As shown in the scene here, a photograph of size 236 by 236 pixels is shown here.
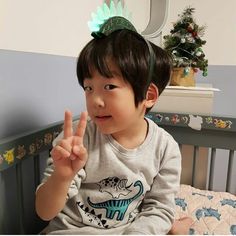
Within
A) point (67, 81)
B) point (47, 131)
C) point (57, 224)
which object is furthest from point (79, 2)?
point (57, 224)

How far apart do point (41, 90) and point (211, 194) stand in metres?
0.75

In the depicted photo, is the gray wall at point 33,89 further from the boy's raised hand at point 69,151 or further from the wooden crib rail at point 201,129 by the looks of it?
the wooden crib rail at point 201,129

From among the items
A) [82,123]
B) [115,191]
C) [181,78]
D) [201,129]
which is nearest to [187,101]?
[201,129]

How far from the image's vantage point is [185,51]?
52.2 inches

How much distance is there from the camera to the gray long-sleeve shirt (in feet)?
2.12

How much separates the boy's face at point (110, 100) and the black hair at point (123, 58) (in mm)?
11

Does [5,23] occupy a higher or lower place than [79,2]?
lower

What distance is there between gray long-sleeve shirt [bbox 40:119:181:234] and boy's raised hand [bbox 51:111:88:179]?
0.13m

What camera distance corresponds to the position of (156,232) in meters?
0.63

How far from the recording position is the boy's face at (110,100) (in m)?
0.57

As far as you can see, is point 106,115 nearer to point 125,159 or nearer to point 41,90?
point 125,159

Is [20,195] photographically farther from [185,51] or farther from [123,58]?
[185,51]

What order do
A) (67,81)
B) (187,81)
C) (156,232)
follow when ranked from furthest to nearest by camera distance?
(187,81) < (67,81) < (156,232)

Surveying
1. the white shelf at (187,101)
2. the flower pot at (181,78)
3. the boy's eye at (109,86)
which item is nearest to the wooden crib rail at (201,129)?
the white shelf at (187,101)
